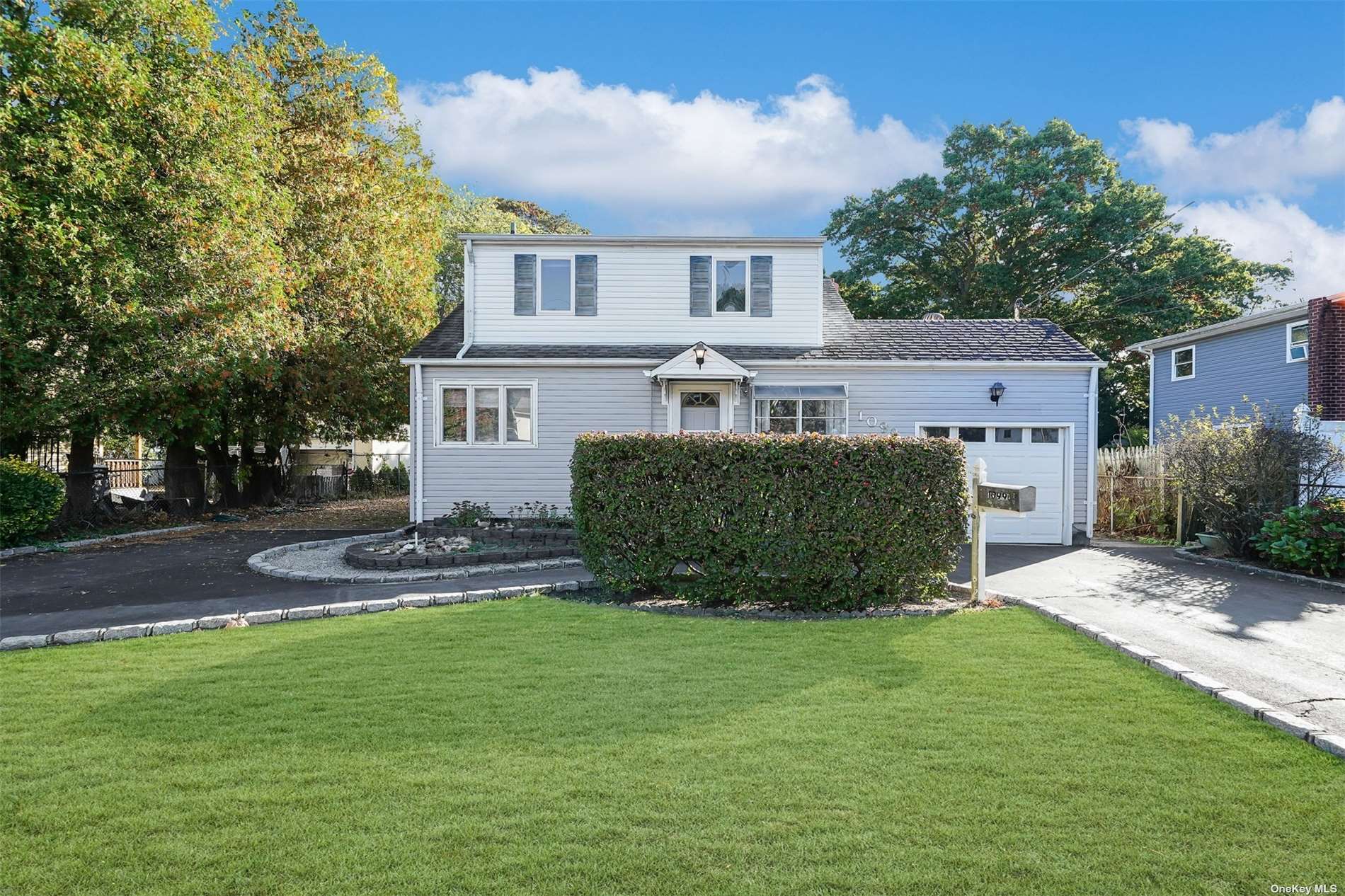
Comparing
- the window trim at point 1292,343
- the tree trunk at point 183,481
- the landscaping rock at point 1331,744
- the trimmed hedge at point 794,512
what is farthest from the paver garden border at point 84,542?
the window trim at point 1292,343

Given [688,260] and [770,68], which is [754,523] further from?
[770,68]

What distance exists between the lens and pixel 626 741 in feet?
13.3

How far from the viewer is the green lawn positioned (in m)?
2.83

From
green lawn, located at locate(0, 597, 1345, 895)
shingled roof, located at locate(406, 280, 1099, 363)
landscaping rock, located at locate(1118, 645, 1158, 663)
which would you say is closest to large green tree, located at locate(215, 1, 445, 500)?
shingled roof, located at locate(406, 280, 1099, 363)

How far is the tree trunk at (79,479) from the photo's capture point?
1477 cm

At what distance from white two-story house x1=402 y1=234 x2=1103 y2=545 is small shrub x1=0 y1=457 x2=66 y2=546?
5.97 metres

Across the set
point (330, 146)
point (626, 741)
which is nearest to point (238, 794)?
point (626, 741)

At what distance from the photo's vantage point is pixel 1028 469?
45.9ft

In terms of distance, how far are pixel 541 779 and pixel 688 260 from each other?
12.3 metres

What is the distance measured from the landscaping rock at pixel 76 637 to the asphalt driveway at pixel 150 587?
1.65 feet

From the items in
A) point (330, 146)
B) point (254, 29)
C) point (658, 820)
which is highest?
point (254, 29)

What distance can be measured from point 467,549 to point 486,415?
145 inches

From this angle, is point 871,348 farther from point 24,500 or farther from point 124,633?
point 24,500

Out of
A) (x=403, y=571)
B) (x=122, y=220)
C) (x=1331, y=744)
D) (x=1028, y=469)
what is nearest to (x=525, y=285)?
(x=403, y=571)
